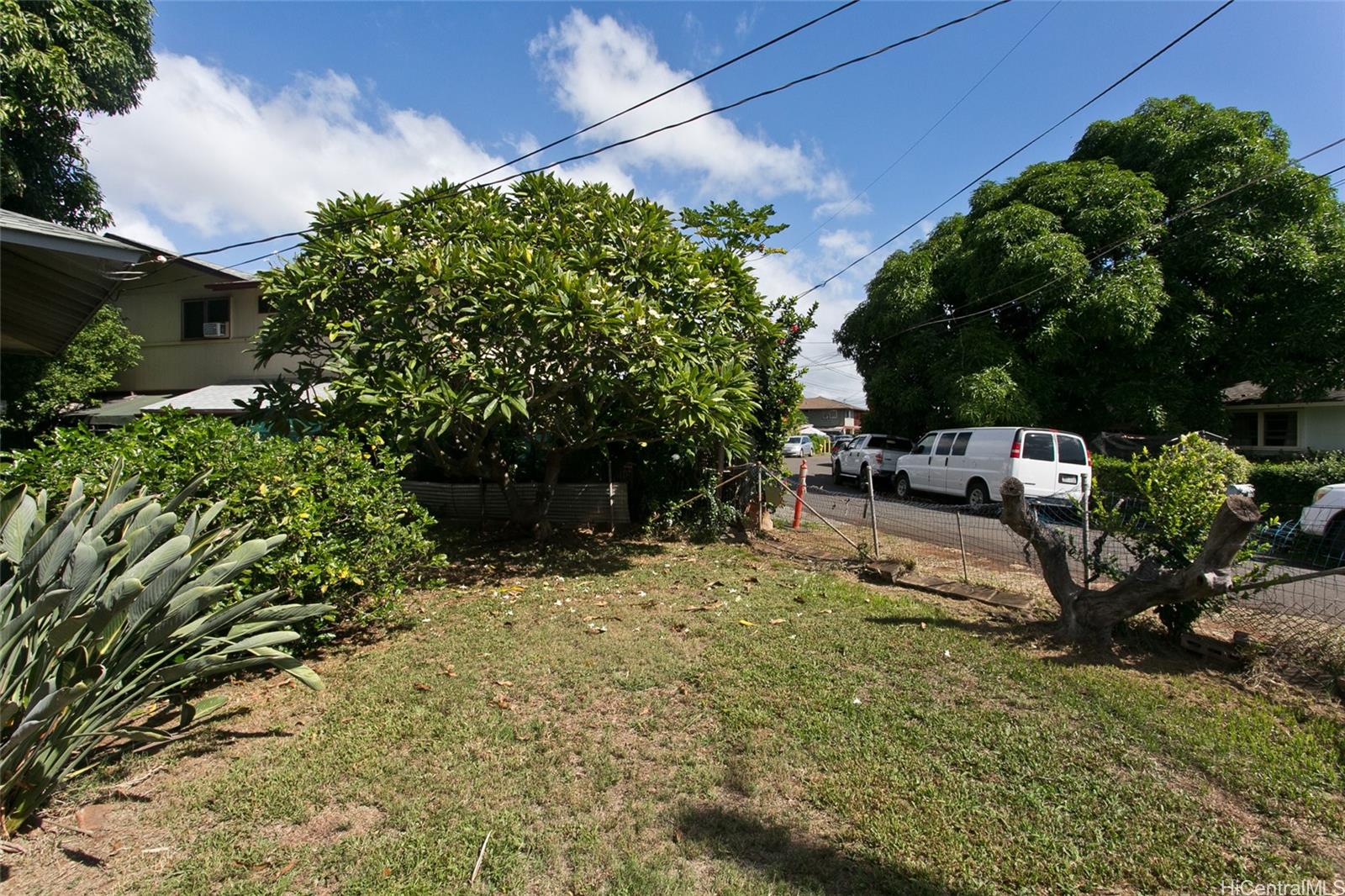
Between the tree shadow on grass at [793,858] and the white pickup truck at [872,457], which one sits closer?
the tree shadow on grass at [793,858]

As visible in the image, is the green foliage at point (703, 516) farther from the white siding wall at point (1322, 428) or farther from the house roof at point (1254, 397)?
the white siding wall at point (1322, 428)

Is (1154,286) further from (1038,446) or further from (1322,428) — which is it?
(1322,428)

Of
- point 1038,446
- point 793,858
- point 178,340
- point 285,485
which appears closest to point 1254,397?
point 1038,446

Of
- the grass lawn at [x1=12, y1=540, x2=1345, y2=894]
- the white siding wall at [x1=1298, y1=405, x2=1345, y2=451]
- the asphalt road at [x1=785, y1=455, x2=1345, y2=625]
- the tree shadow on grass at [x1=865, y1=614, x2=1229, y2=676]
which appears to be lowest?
the grass lawn at [x1=12, y1=540, x2=1345, y2=894]

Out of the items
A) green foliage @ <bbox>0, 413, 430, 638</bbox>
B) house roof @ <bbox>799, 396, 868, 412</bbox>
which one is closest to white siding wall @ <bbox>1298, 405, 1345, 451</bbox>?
green foliage @ <bbox>0, 413, 430, 638</bbox>

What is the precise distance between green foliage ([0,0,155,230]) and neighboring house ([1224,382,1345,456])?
1096 inches

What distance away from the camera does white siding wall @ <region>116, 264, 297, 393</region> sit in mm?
16547

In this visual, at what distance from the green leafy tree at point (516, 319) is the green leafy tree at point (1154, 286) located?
1122 centimetres

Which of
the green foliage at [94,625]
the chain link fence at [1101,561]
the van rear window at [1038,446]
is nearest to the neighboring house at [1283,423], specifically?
the van rear window at [1038,446]

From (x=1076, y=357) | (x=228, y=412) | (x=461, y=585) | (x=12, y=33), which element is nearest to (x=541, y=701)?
(x=461, y=585)

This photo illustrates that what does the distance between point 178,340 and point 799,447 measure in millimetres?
27623

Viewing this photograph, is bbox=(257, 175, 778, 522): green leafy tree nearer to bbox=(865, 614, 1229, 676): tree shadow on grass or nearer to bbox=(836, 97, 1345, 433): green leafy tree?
bbox=(865, 614, 1229, 676): tree shadow on grass

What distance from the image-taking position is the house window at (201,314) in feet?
55.0

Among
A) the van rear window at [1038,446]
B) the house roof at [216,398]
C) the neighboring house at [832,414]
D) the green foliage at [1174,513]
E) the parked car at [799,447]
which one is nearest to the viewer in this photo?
the green foliage at [1174,513]
